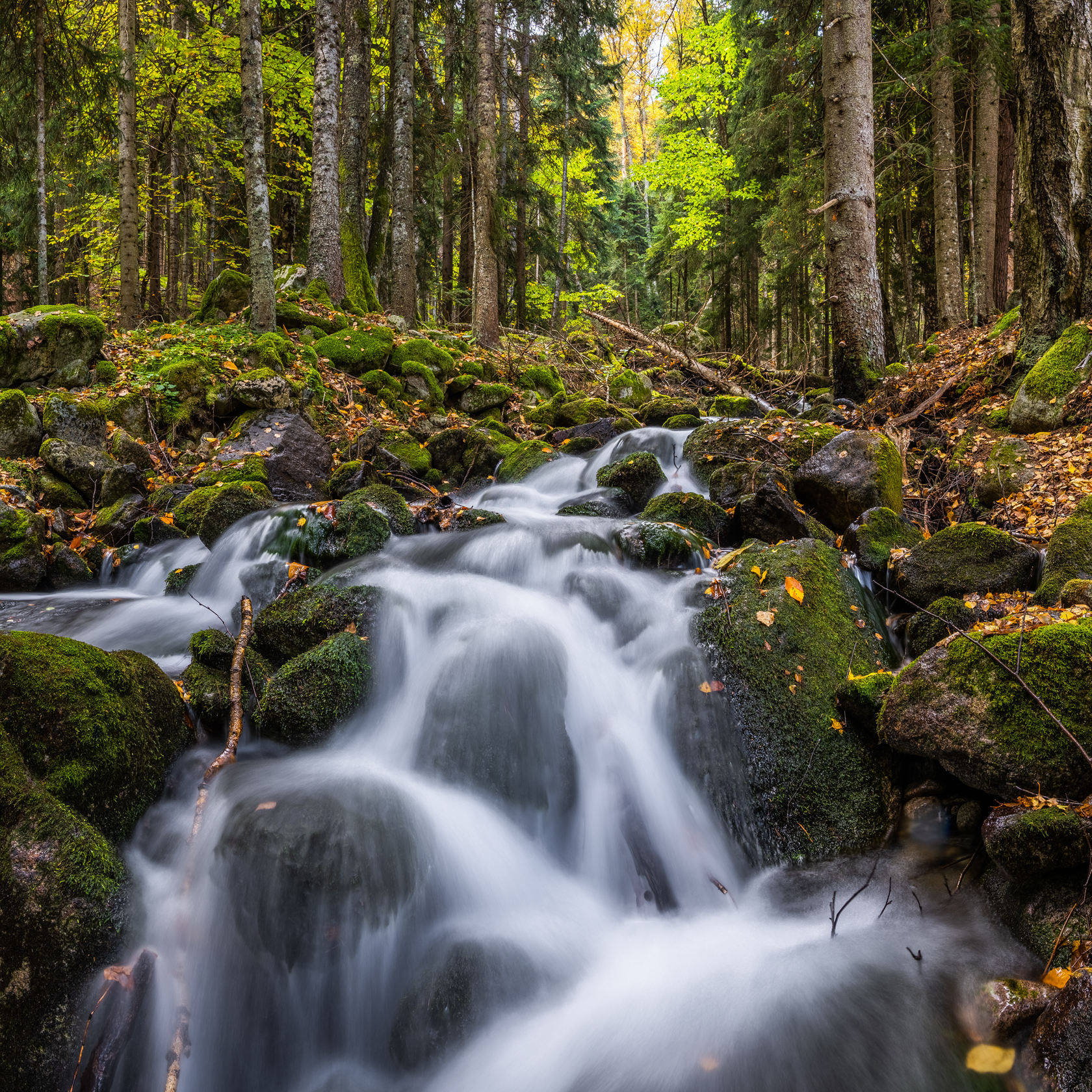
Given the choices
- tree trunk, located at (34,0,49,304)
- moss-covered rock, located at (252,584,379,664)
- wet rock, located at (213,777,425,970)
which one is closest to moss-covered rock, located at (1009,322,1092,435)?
moss-covered rock, located at (252,584,379,664)

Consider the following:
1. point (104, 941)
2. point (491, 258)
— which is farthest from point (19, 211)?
point (104, 941)

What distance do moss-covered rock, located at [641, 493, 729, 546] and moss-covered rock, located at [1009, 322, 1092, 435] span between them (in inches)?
126

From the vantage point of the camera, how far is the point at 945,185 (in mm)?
12039

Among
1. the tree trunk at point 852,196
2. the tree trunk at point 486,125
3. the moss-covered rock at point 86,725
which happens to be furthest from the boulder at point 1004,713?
the tree trunk at point 486,125

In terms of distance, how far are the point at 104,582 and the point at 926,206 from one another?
61.7 feet

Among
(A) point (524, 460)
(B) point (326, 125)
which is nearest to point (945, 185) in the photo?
(A) point (524, 460)

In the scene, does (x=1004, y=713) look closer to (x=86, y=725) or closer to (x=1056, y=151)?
(x=86, y=725)

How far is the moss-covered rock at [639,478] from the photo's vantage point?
7922mm

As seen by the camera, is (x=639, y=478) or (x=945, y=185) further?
(x=945, y=185)

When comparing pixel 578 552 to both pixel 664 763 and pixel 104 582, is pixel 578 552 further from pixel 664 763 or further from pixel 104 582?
pixel 104 582

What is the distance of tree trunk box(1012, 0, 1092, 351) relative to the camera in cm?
670

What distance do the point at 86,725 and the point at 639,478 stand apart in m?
6.05

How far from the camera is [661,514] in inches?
267

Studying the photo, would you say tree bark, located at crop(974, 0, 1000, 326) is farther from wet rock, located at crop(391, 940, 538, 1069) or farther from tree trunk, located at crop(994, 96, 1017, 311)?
wet rock, located at crop(391, 940, 538, 1069)
